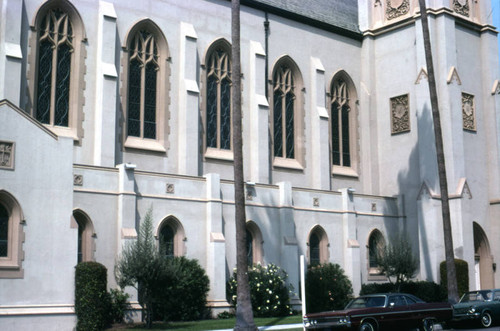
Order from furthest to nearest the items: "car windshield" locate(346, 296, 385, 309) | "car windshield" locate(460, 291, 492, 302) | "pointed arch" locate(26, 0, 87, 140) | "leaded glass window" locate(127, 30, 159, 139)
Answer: "leaded glass window" locate(127, 30, 159, 139), "pointed arch" locate(26, 0, 87, 140), "car windshield" locate(460, 291, 492, 302), "car windshield" locate(346, 296, 385, 309)

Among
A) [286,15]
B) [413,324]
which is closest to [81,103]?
[286,15]

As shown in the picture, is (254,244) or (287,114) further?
(287,114)

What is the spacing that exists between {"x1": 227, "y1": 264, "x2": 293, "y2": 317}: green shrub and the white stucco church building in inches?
37.4

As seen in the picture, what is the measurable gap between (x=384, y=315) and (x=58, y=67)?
17.7 meters

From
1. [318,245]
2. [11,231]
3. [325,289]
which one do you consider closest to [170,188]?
[11,231]

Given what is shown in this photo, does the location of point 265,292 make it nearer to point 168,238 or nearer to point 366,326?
point 168,238

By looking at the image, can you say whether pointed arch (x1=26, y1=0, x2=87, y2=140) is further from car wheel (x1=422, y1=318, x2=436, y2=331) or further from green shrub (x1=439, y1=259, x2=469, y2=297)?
green shrub (x1=439, y1=259, x2=469, y2=297)

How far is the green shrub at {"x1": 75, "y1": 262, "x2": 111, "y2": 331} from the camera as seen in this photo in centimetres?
2302

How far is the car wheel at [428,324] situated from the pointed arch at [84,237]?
12226 millimetres

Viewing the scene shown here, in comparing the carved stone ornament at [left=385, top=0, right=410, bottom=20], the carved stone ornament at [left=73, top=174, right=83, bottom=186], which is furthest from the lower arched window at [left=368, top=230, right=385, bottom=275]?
→ the carved stone ornament at [left=73, top=174, right=83, bottom=186]

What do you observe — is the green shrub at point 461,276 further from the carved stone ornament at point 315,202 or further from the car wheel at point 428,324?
the car wheel at point 428,324

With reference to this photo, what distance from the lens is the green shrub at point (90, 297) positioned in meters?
23.0

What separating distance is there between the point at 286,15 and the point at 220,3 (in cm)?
451

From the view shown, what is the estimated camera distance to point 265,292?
97.1 ft
